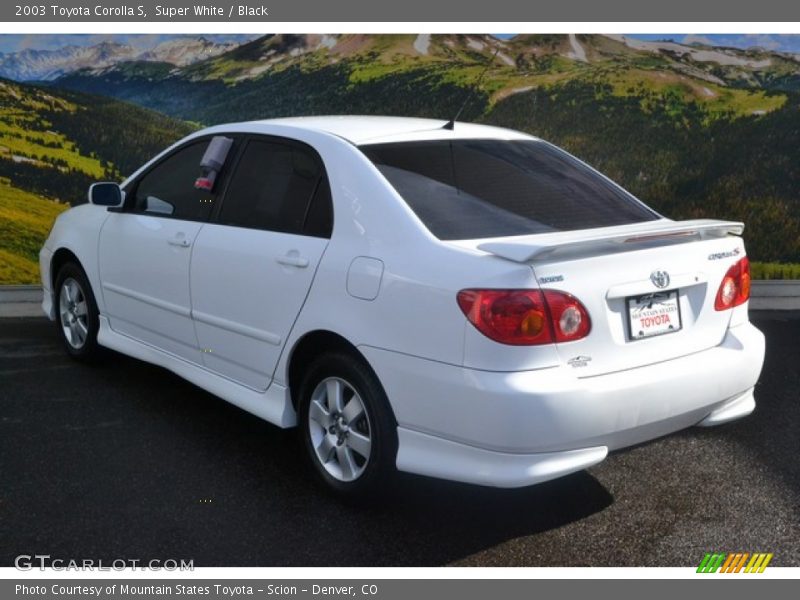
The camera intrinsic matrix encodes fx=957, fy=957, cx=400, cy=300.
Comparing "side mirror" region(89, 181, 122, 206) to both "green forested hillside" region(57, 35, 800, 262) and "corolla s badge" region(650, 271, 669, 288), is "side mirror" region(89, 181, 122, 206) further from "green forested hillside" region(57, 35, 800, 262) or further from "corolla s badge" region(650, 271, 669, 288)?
"green forested hillside" region(57, 35, 800, 262)

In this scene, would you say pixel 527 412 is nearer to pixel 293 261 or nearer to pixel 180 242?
pixel 293 261

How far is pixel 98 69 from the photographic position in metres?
8.93

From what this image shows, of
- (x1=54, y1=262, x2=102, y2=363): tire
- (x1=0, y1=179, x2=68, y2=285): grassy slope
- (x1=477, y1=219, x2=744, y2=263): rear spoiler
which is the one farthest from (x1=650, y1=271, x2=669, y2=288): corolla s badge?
(x1=0, y1=179, x2=68, y2=285): grassy slope

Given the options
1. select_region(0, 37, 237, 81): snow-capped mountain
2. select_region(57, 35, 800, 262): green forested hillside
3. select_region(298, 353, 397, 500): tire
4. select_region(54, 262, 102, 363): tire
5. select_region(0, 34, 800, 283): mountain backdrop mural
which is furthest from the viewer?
select_region(57, 35, 800, 262): green forested hillside

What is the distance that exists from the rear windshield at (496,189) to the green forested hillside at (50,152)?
17.4 ft

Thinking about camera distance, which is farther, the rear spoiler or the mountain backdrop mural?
the mountain backdrop mural

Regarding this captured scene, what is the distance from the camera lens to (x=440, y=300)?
11.4 feet

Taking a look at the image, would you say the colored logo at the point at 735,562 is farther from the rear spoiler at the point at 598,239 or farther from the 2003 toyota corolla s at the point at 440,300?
the rear spoiler at the point at 598,239

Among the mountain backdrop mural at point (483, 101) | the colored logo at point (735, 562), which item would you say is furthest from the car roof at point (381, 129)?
the mountain backdrop mural at point (483, 101)

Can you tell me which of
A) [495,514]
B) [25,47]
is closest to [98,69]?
[25,47]

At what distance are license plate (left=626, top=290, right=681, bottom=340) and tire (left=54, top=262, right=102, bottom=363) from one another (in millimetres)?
3579

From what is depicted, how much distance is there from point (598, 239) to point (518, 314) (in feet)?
1.42

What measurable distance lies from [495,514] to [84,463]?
77.4 inches

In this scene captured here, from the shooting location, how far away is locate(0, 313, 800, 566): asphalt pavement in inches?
144
